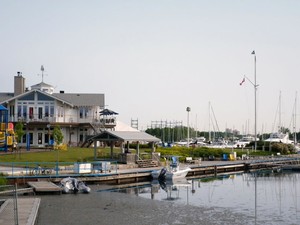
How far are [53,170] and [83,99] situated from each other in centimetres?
3223

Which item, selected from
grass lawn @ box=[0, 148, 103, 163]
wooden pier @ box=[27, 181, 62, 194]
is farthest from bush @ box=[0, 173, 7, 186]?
grass lawn @ box=[0, 148, 103, 163]

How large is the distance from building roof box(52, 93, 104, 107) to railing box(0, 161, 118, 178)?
26839 millimetres

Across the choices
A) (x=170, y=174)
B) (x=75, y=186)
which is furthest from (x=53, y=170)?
(x=170, y=174)

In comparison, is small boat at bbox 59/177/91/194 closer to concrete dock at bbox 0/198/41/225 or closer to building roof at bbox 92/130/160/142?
concrete dock at bbox 0/198/41/225

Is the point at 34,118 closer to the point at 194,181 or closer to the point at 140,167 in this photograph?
the point at 140,167

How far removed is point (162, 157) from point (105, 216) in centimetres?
3492

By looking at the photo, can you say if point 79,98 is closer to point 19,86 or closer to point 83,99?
point 83,99

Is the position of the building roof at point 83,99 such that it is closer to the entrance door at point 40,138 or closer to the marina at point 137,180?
the entrance door at point 40,138

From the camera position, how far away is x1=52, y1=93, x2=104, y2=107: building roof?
71750 mm

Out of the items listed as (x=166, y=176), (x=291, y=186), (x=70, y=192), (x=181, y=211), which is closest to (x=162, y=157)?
(x=166, y=176)

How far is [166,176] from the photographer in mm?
45938

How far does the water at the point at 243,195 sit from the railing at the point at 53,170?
174 inches

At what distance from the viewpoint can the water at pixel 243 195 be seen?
29.4 metres

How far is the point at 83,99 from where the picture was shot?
72.8 meters
